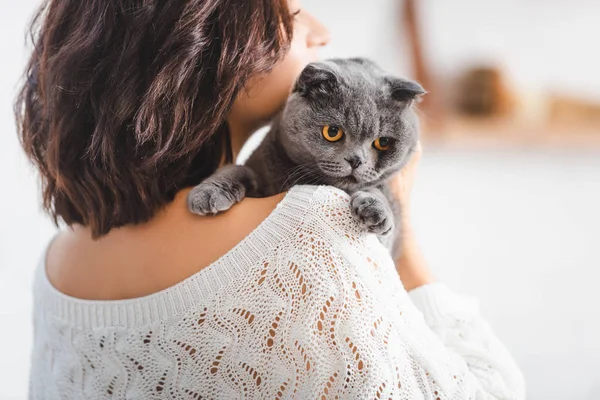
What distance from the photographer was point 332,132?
89 cm

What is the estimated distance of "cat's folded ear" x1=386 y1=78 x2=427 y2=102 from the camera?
0.89 m

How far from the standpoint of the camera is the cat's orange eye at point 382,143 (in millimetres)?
902

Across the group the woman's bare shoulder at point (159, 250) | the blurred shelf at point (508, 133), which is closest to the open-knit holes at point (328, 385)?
the woman's bare shoulder at point (159, 250)

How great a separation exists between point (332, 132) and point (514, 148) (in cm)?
173

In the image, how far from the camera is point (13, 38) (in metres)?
1.74

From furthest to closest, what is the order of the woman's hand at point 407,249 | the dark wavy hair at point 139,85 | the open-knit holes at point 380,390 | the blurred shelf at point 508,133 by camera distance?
the blurred shelf at point 508,133 < the woman's hand at point 407,249 < the dark wavy hair at point 139,85 < the open-knit holes at point 380,390

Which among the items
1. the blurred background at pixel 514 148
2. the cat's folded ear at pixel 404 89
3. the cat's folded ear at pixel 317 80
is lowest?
the blurred background at pixel 514 148

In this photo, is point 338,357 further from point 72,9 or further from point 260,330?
point 72,9

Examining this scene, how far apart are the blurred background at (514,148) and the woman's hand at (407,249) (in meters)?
1.27

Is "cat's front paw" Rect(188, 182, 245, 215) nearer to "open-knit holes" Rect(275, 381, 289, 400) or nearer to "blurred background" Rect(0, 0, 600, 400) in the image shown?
"open-knit holes" Rect(275, 381, 289, 400)

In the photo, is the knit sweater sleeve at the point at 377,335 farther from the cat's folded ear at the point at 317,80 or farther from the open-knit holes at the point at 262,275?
the cat's folded ear at the point at 317,80

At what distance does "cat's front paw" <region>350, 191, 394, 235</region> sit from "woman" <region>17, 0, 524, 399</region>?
0.05 ft

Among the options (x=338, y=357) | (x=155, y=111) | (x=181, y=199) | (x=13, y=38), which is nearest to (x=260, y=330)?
(x=338, y=357)

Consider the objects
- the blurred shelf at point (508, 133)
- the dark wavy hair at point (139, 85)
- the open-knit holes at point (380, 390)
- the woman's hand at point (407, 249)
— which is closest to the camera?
the open-knit holes at point (380, 390)
